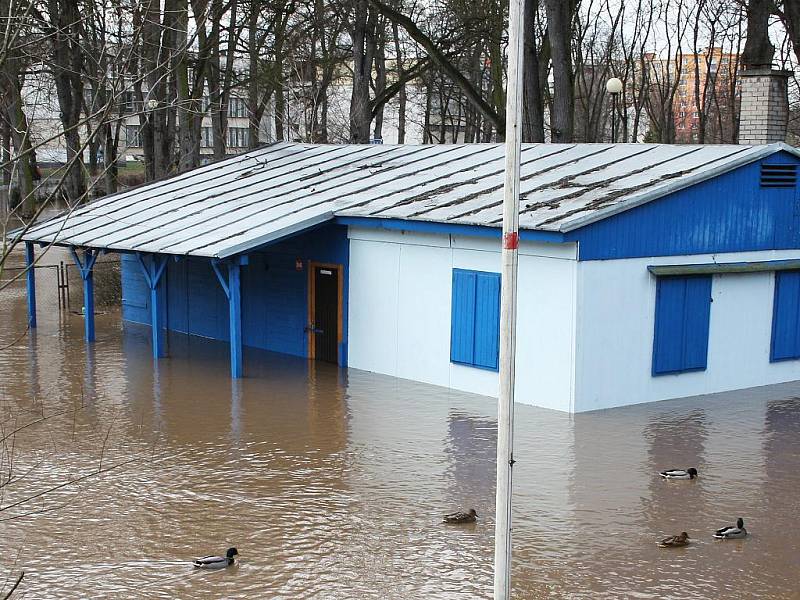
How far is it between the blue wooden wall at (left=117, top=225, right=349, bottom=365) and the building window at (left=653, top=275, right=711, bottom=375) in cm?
620

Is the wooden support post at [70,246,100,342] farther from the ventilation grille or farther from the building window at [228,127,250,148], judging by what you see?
the building window at [228,127,250,148]

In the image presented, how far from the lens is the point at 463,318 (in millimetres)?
18109

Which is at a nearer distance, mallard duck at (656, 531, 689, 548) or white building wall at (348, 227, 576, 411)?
mallard duck at (656, 531, 689, 548)

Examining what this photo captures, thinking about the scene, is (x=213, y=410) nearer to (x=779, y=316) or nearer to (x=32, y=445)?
(x=32, y=445)

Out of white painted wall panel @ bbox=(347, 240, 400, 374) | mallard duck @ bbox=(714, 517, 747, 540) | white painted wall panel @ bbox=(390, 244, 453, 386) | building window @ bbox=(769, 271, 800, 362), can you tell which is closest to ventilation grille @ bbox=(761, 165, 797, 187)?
building window @ bbox=(769, 271, 800, 362)

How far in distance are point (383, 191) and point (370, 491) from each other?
9.73m

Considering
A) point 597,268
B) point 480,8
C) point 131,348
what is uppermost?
point 480,8

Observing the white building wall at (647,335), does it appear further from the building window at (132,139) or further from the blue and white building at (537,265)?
the building window at (132,139)

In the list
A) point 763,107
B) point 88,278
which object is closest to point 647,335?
point 763,107

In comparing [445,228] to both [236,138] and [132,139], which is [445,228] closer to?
[132,139]

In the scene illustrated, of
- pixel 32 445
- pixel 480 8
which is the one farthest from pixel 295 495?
pixel 480 8

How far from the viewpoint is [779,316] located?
1930 centimetres

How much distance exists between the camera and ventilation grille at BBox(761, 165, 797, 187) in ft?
61.2

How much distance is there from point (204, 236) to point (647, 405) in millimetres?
8632
